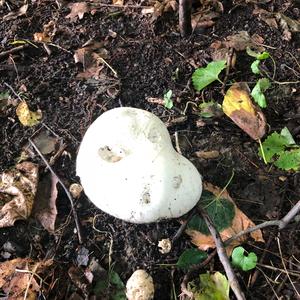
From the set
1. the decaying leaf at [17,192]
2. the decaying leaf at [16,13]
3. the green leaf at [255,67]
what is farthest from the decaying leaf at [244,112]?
the decaying leaf at [16,13]

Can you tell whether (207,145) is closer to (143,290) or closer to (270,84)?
(270,84)

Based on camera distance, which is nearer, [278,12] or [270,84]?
[270,84]

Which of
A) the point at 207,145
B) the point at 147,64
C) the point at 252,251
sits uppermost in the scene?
the point at 147,64

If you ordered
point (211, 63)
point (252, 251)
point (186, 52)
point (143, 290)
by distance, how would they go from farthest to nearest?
1. point (186, 52)
2. point (211, 63)
3. point (252, 251)
4. point (143, 290)

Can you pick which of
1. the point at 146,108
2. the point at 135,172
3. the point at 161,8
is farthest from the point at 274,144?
the point at 161,8

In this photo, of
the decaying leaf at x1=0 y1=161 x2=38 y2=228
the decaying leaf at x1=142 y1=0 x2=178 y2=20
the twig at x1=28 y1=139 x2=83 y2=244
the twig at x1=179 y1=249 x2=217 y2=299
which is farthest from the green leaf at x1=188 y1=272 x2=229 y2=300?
the decaying leaf at x1=142 y1=0 x2=178 y2=20

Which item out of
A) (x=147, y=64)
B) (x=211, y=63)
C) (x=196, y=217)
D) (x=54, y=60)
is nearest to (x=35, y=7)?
(x=54, y=60)

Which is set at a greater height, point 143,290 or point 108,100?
point 108,100
